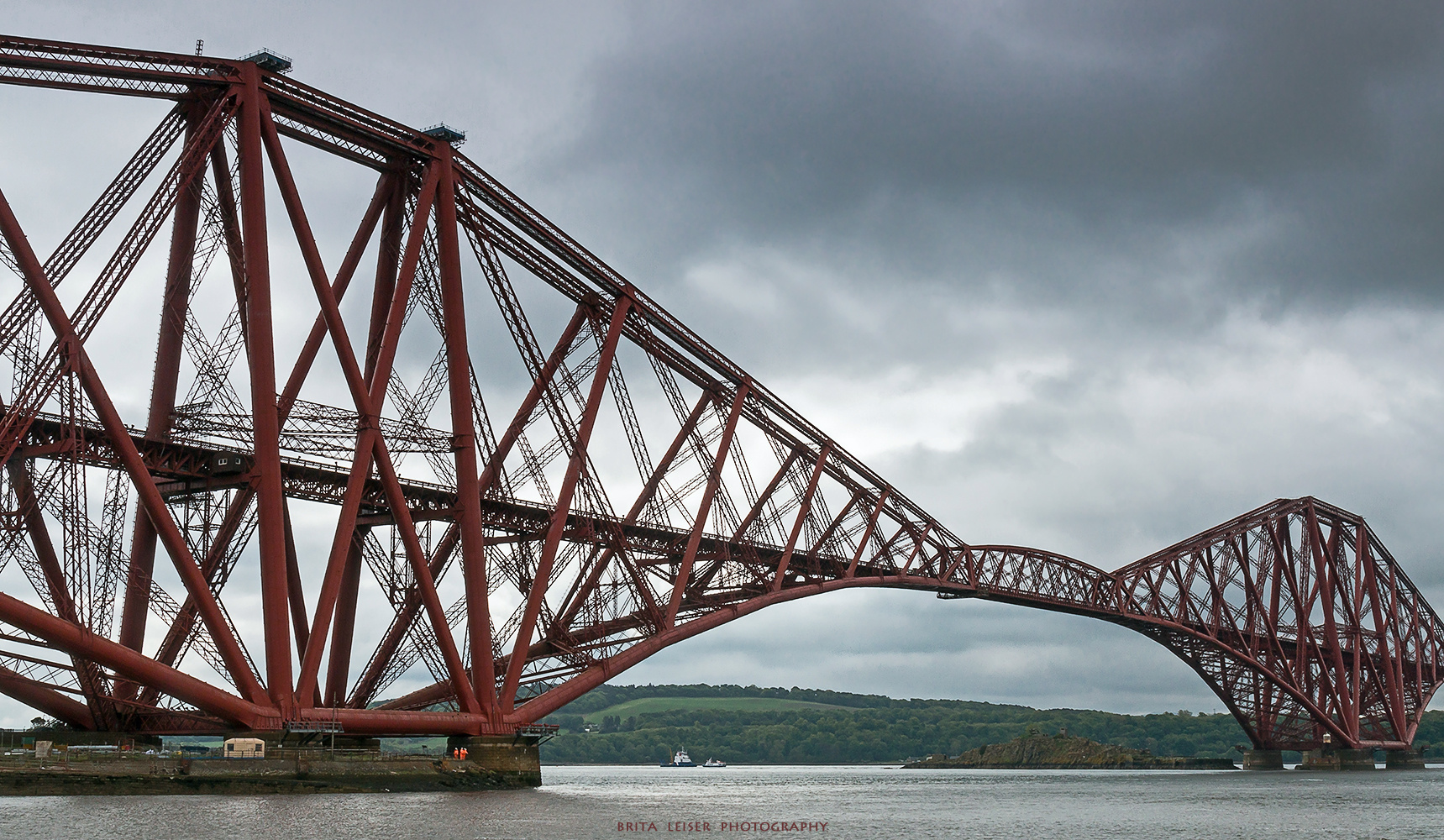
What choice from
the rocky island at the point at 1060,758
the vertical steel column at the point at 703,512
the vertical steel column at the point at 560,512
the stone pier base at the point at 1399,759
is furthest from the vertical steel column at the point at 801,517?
the rocky island at the point at 1060,758

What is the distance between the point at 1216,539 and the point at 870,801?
67.5 metres

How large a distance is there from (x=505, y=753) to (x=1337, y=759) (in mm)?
100083

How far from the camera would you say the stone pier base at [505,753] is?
173ft

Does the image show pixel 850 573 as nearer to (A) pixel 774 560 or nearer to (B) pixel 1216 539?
(A) pixel 774 560

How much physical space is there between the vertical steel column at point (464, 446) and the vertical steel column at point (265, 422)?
8.77 m

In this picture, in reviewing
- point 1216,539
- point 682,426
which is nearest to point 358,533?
point 682,426

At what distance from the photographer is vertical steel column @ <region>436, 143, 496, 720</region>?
5278cm

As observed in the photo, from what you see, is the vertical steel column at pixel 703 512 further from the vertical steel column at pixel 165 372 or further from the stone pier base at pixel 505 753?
the vertical steel column at pixel 165 372

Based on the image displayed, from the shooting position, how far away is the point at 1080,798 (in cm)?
7162

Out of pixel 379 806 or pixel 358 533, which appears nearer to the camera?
pixel 379 806

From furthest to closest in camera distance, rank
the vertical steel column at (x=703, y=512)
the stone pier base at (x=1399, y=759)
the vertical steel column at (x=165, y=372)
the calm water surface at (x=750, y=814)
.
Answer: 1. the stone pier base at (x=1399, y=759)
2. the vertical steel column at (x=703, y=512)
3. the vertical steel column at (x=165, y=372)
4. the calm water surface at (x=750, y=814)

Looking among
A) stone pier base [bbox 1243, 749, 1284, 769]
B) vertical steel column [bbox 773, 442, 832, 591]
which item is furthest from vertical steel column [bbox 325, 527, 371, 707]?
stone pier base [bbox 1243, 749, 1284, 769]

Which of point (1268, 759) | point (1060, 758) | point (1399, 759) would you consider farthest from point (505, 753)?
point (1060, 758)

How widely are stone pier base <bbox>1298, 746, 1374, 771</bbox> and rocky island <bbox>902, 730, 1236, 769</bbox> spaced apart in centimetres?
2883
